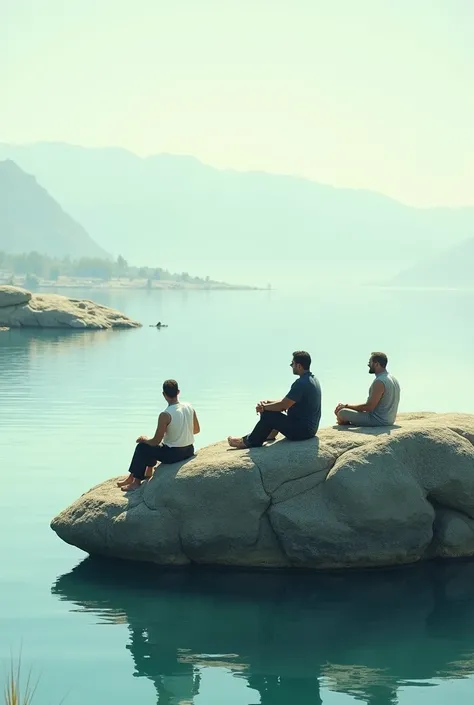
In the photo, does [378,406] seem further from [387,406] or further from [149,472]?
[149,472]

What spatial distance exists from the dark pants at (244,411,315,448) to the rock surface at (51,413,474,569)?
0.23 metres

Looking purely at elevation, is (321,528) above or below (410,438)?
below

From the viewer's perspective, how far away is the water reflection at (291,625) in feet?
33.3

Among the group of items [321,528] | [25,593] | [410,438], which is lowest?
[25,593]

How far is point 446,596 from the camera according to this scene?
512 inches

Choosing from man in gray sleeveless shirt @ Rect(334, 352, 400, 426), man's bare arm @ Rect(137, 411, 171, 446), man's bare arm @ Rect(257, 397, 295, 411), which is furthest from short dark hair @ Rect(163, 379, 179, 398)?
man in gray sleeveless shirt @ Rect(334, 352, 400, 426)

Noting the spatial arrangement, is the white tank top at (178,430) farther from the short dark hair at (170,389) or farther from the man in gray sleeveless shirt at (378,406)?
the man in gray sleeveless shirt at (378,406)

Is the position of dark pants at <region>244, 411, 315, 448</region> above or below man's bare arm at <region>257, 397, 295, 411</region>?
below

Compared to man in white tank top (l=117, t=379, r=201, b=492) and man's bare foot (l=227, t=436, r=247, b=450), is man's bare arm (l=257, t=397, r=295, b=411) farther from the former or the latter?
man in white tank top (l=117, t=379, r=201, b=492)

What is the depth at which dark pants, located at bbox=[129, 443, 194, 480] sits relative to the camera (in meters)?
14.7

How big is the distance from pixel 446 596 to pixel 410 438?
2.37 m

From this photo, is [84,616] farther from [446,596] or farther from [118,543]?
[446,596]

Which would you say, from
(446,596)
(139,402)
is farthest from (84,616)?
(139,402)

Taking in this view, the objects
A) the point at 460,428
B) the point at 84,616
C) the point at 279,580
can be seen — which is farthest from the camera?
the point at 460,428
